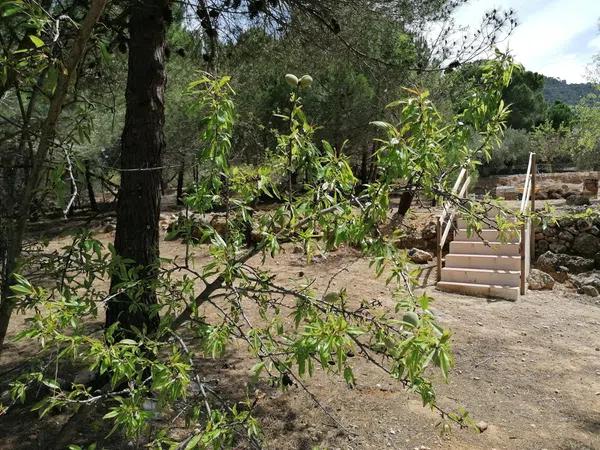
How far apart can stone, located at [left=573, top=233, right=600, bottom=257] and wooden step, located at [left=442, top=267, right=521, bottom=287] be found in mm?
2722

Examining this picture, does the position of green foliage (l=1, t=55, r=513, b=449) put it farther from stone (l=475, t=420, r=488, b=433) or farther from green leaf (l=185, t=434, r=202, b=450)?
stone (l=475, t=420, r=488, b=433)

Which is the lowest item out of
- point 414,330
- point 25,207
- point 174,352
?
point 174,352

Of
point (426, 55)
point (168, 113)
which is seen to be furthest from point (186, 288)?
point (168, 113)

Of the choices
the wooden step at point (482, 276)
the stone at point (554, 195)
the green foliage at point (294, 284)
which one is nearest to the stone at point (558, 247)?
the wooden step at point (482, 276)

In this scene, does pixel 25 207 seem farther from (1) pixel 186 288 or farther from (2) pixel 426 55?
(2) pixel 426 55

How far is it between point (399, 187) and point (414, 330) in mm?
570

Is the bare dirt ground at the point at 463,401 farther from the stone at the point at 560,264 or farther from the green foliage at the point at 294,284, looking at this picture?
the stone at the point at 560,264

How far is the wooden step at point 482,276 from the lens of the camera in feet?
23.8

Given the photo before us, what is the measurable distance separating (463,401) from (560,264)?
5.90 meters

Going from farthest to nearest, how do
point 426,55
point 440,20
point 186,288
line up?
point 426,55, point 440,20, point 186,288

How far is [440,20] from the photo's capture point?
6352mm

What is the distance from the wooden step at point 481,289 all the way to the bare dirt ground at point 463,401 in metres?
0.85

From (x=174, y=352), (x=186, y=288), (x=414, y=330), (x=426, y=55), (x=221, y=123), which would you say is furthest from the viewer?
(x=426, y=55)

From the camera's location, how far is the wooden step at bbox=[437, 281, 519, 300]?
7020 mm
